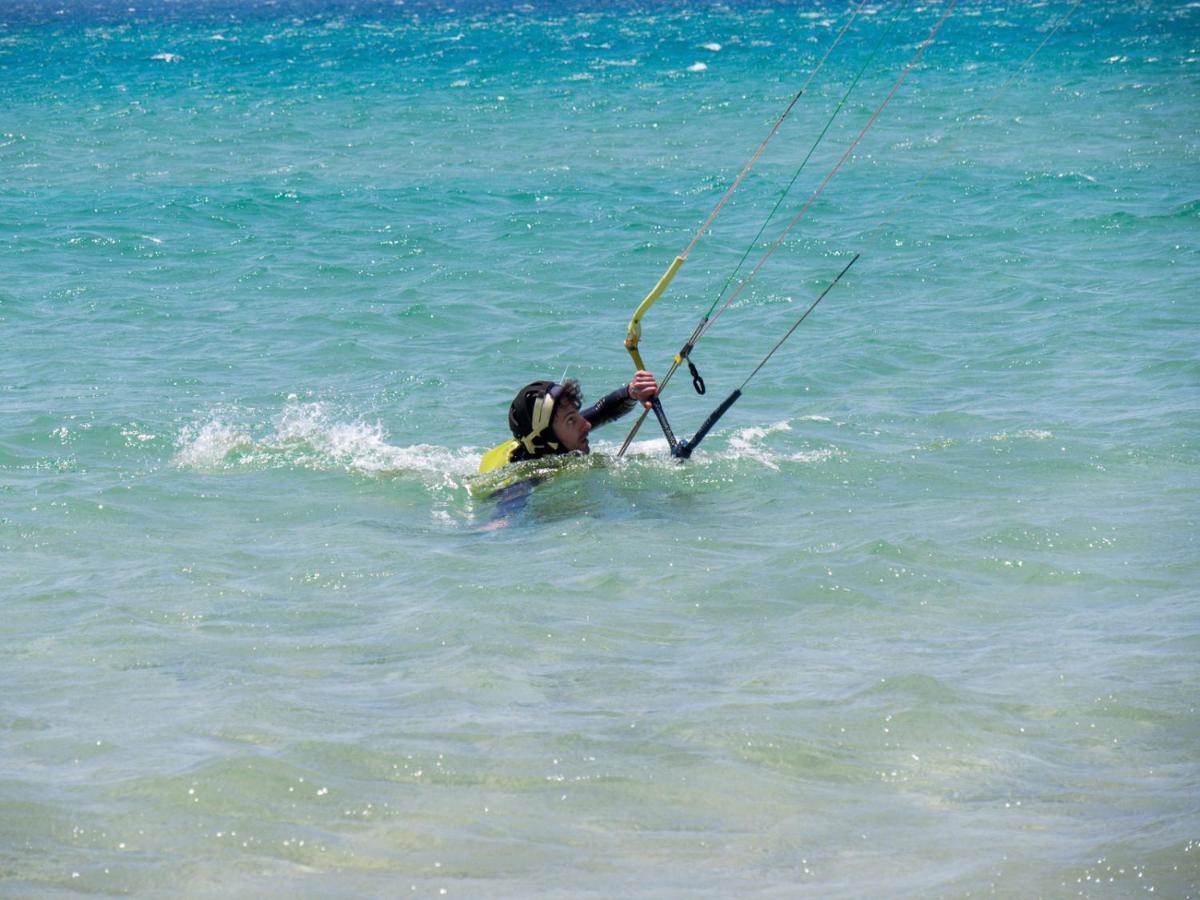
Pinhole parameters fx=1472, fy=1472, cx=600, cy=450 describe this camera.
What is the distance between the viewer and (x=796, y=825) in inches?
170

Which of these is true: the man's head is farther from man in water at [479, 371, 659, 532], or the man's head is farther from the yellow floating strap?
the yellow floating strap

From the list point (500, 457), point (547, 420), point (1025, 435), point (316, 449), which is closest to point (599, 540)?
point (547, 420)

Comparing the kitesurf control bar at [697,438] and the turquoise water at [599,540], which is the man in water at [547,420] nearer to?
the turquoise water at [599,540]

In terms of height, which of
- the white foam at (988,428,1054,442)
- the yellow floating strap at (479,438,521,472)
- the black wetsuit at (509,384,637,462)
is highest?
the black wetsuit at (509,384,637,462)

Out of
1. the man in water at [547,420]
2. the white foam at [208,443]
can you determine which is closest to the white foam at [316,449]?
the white foam at [208,443]

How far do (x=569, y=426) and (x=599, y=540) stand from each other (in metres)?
1.17

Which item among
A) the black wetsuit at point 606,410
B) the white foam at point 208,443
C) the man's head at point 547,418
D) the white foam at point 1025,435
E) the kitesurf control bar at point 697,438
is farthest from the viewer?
the white foam at point 208,443

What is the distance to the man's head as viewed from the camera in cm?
848

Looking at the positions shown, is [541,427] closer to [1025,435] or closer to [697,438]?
[697,438]

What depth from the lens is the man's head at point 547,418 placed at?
8.48 meters

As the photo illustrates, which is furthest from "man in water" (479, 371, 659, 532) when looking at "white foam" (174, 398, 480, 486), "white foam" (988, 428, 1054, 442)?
"white foam" (988, 428, 1054, 442)

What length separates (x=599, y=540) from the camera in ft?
24.9

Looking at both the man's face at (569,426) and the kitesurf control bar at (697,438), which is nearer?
the kitesurf control bar at (697,438)

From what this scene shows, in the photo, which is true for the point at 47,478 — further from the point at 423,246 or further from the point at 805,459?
the point at 423,246
